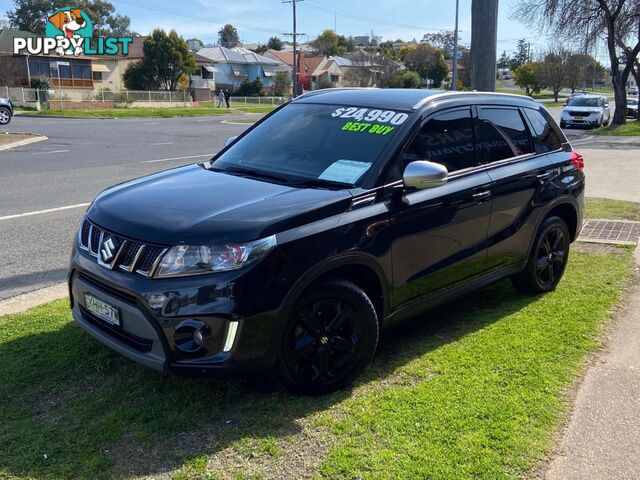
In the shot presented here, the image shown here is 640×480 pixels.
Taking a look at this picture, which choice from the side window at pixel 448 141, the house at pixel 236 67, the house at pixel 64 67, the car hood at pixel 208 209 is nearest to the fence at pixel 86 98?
the house at pixel 64 67

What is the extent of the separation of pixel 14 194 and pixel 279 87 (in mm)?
68466

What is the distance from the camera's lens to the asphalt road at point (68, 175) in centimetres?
635

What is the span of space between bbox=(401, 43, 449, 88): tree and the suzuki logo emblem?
7998 cm

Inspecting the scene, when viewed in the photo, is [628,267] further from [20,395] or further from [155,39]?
[155,39]

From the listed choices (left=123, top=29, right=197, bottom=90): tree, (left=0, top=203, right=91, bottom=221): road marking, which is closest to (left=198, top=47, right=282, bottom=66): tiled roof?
(left=123, top=29, right=197, bottom=90): tree

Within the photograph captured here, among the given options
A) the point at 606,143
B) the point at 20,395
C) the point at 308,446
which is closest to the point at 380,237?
the point at 308,446

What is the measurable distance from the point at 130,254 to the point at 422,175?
5.79 ft

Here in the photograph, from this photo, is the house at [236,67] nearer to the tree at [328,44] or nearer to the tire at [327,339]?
the tree at [328,44]

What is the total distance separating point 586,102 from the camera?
3109 cm

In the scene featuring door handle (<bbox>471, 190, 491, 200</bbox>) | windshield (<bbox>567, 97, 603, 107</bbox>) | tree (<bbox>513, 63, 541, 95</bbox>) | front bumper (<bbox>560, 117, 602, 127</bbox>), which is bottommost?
door handle (<bbox>471, 190, 491, 200</bbox>)

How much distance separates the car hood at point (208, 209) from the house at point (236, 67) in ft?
262

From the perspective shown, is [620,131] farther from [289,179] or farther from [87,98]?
[87,98]

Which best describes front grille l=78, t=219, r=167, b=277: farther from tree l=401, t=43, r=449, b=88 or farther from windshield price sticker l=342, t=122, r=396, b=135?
tree l=401, t=43, r=449, b=88

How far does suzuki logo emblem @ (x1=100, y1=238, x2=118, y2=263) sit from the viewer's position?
11.2ft
